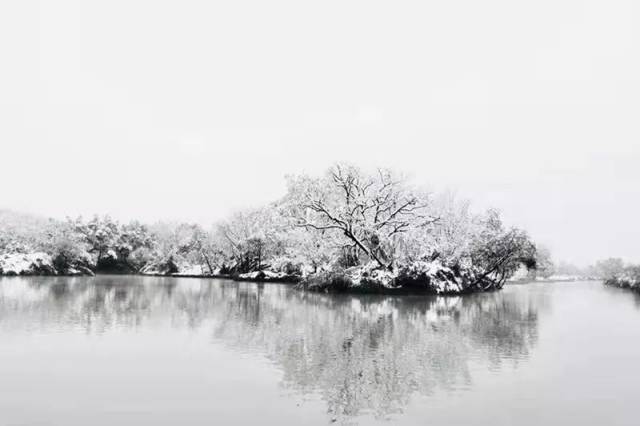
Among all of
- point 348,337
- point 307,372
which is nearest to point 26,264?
point 348,337

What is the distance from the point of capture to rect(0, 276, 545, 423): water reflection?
8.49m

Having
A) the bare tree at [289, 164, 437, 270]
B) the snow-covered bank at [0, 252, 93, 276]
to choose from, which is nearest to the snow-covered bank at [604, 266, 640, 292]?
the bare tree at [289, 164, 437, 270]

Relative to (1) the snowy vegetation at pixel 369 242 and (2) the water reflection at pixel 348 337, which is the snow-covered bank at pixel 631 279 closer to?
(1) the snowy vegetation at pixel 369 242

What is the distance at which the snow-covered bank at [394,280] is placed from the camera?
1314 inches

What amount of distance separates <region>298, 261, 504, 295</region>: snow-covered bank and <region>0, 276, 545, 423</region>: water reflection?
9338mm

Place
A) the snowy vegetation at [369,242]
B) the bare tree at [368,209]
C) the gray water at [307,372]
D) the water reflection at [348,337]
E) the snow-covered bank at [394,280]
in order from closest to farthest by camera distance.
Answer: the gray water at [307,372] → the water reflection at [348,337] → the snow-covered bank at [394,280] → the snowy vegetation at [369,242] → the bare tree at [368,209]

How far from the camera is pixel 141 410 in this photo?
23.3 ft

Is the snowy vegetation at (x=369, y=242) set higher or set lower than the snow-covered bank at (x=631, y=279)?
higher

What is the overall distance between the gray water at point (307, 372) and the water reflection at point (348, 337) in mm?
50

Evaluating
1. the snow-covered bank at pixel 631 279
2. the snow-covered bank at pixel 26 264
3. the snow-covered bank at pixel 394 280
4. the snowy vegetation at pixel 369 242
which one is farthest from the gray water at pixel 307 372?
the snow-covered bank at pixel 26 264

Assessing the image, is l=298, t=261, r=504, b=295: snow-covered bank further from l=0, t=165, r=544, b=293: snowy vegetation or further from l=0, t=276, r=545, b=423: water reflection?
l=0, t=276, r=545, b=423: water reflection

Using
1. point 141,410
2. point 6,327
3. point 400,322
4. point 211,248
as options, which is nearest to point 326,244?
point 400,322

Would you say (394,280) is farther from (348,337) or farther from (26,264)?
(26,264)

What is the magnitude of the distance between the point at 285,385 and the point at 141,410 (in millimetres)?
2343
